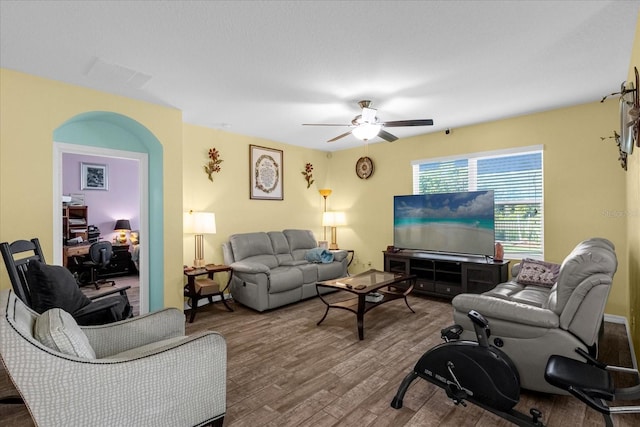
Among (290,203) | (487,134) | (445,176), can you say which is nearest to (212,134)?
(290,203)

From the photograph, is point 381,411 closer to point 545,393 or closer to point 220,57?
point 545,393

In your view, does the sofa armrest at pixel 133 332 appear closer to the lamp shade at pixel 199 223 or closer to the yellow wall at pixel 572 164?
the lamp shade at pixel 199 223

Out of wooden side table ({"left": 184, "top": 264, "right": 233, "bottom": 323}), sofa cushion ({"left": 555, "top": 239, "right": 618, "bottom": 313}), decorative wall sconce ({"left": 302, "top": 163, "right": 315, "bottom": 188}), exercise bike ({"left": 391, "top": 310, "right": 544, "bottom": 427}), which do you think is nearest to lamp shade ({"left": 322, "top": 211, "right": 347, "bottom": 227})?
decorative wall sconce ({"left": 302, "top": 163, "right": 315, "bottom": 188})

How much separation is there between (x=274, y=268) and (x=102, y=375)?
3.35 metres

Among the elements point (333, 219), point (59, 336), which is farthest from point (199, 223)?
point (59, 336)

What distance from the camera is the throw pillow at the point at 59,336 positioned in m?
1.36

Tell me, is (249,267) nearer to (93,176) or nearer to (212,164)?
(212,164)

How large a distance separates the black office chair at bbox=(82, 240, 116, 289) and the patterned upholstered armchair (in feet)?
13.7

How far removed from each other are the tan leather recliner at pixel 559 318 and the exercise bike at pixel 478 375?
10.0 inches

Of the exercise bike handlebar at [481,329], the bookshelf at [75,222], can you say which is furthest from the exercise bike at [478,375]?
the bookshelf at [75,222]

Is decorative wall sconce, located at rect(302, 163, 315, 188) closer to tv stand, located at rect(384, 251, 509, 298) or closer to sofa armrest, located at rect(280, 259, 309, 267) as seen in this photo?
sofa armrest, located at rect(280, 259, 309, 267)

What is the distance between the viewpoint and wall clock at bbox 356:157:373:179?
595cm

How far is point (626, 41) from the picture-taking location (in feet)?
7.99

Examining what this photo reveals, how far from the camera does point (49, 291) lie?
225cm
